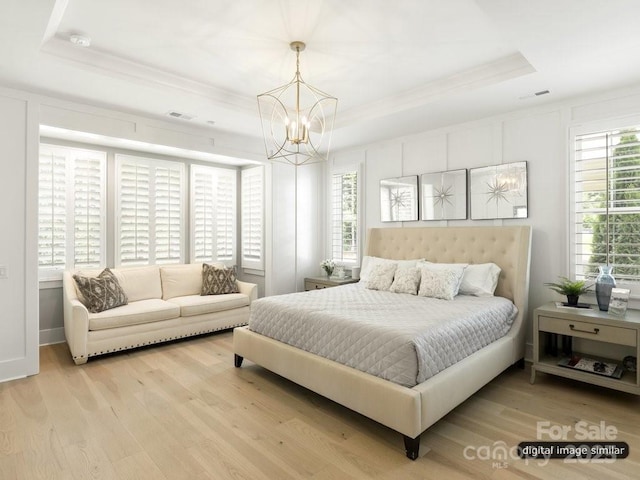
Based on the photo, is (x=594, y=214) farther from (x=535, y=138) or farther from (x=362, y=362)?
(x=362, y=362)

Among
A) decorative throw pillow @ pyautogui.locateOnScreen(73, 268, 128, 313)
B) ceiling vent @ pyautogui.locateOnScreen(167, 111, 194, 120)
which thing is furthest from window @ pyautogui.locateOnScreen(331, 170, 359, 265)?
decorative throw pillow @ pyautogui.locateOnScreen(73, 268, 128, 313)

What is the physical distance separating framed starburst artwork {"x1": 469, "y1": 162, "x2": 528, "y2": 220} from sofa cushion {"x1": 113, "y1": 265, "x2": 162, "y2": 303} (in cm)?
401

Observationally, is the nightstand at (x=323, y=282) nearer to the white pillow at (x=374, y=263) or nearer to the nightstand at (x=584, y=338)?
the white pillow at (x=374, y=263)

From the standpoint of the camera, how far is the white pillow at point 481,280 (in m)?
3.65

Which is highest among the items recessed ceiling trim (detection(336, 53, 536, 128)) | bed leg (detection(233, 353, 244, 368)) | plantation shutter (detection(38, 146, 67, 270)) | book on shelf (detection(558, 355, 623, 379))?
recessed ceiling trim (detection(336, 53, 536, 128))

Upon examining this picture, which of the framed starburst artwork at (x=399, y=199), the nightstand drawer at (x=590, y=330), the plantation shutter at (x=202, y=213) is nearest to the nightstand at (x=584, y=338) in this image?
the nightstand drawer at (x=590, y=330)

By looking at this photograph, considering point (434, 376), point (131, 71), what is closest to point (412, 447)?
point (434, 376)

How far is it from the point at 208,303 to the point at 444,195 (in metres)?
3.18

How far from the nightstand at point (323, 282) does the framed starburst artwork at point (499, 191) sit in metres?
1.92

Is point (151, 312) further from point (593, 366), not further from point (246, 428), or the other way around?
point (593, 366)

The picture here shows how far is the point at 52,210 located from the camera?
4.14 meters

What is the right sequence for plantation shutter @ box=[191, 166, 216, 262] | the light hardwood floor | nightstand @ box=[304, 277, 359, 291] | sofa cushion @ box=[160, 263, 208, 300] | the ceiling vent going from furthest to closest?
1. plantation shutter @ box=[191, 166, 216, 262]
2. nightstand @ box=[304, 277, 359, 291]
3. sofa cushion @ box=[160, 263, 208, 300]
4. the ceiling vent
5. the light hardwood floor

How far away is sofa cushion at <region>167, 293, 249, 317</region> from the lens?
14.3 feet

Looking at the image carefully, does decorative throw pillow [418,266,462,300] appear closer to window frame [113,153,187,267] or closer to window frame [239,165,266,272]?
window frame [239,165,266,272]
